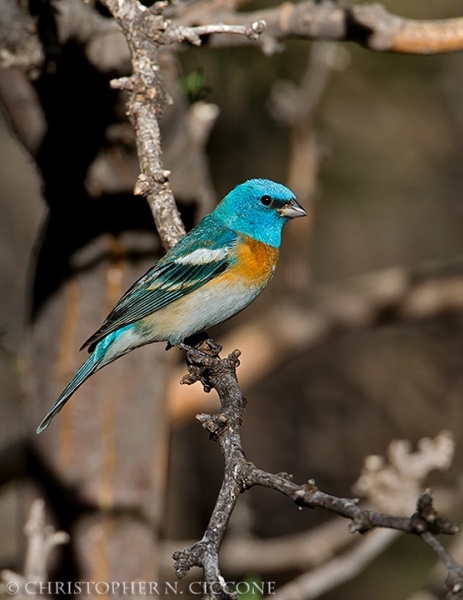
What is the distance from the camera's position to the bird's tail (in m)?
3.45

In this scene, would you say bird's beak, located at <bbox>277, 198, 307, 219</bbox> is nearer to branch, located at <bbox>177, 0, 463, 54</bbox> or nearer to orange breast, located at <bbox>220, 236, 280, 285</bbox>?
orange breast, located at <bbox>220, 236, 280, 285</bbox>

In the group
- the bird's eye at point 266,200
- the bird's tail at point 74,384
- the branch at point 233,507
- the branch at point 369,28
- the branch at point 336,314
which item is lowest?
the branch at point 336,314

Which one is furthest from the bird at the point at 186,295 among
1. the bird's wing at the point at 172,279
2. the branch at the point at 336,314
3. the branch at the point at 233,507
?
the branch at the point at 233,507

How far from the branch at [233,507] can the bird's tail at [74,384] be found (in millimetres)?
1153

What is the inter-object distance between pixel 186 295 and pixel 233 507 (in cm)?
177

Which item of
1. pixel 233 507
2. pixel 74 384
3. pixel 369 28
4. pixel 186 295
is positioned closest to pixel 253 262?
pixel 186 295

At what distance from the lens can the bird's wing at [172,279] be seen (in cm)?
→ 348

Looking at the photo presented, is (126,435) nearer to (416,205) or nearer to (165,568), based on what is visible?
(165,568)

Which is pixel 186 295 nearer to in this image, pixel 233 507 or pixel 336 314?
pixel 336 314

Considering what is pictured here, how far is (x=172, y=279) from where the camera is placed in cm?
358

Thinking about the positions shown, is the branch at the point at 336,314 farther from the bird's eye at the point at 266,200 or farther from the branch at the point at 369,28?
the branch at the point at 369,28

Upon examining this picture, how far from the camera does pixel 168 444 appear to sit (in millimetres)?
4188

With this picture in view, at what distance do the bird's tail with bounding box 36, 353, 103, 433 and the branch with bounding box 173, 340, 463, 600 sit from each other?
3.78 feet

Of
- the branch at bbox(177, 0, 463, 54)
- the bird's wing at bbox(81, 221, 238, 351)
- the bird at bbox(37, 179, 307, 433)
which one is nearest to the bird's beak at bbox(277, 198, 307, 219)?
the bird at bbox(37, 179, 307, 433)
